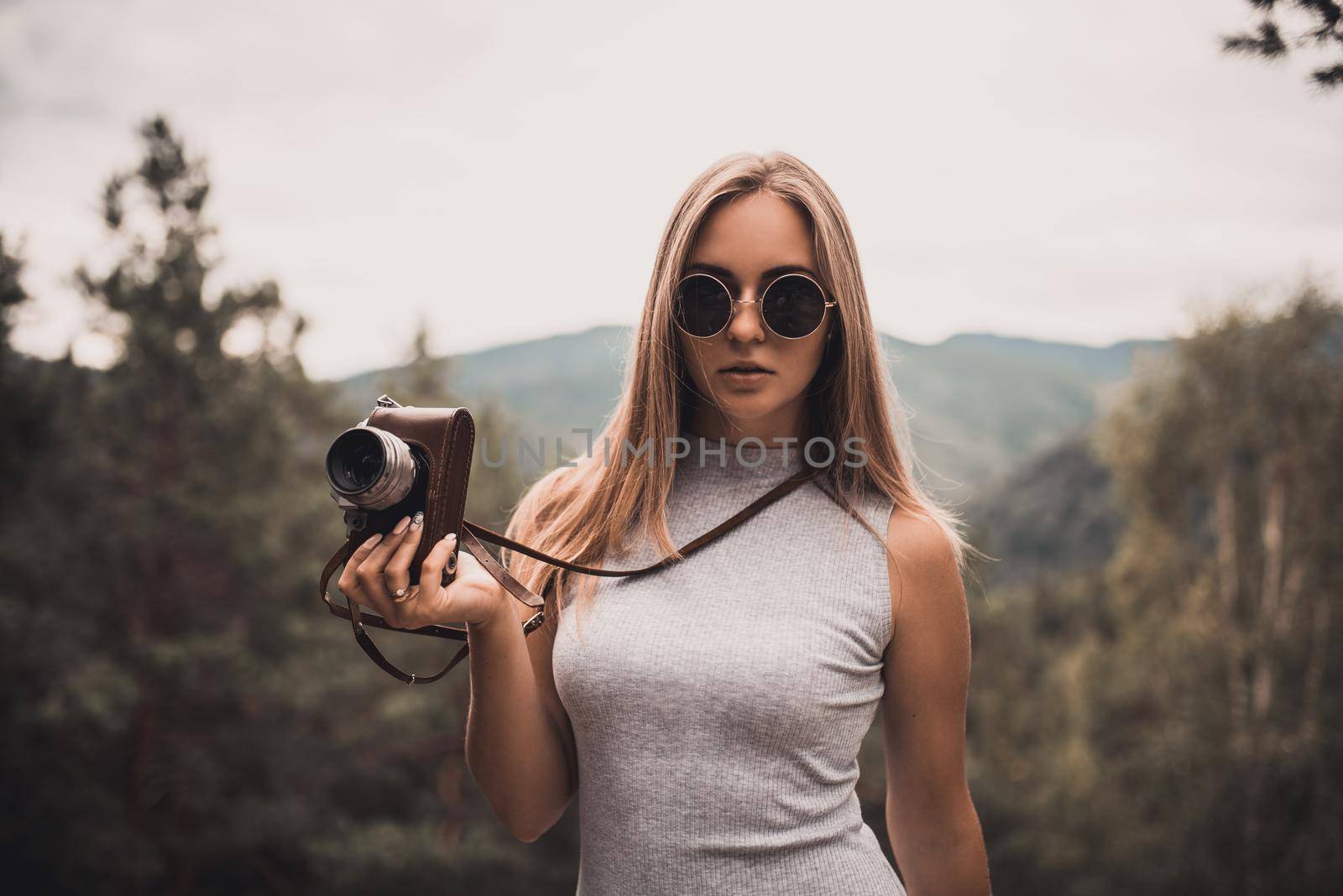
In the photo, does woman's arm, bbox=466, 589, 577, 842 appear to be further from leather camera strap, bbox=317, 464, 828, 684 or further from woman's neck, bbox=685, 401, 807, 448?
woman's neck, bbox=685, 401, 807, 448

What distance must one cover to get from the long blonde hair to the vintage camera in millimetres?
372

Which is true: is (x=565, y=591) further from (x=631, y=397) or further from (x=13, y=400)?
(x=13, y=400)

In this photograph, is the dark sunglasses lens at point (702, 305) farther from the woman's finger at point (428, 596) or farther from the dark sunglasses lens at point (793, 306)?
the woman's finger at point (428, 596)

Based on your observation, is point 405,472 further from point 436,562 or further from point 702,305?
point 702,305

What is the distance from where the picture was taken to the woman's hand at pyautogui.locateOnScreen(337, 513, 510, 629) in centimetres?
128

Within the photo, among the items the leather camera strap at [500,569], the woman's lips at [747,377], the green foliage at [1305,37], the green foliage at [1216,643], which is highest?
the green foliage at [1305,37]

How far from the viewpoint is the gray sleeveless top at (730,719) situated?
145 cm

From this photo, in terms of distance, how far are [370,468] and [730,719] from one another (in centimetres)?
73

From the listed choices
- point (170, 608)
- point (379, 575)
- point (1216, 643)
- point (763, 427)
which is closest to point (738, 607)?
point (763, 427)

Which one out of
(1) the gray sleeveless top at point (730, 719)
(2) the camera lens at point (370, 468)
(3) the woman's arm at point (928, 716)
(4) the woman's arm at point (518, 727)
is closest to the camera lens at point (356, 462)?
(2) the camera lens at point (370, 468)

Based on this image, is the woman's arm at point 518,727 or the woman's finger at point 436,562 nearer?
the woman's finger at point 436,562

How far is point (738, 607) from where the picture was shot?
1.54 m

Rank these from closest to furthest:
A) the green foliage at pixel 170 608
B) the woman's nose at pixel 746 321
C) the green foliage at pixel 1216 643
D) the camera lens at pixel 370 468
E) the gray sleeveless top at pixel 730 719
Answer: the camera lens at pixel 370 468
the gray sleeveless top at pixel 730 719
the woman's nose at pixel 746 321
the green foliage at pixel 170 608
the green foliage at pixel 1216 643

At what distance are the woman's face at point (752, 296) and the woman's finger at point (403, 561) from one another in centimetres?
64
